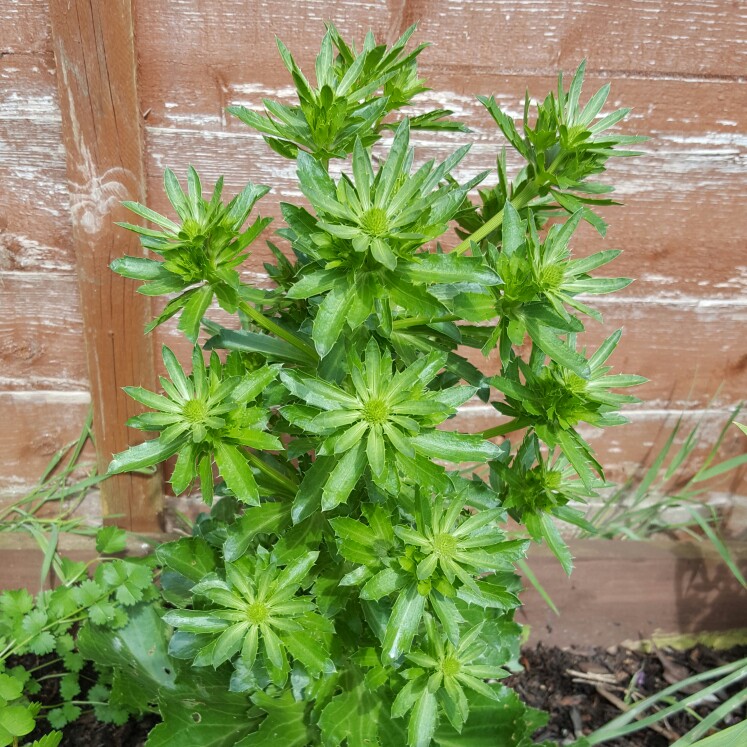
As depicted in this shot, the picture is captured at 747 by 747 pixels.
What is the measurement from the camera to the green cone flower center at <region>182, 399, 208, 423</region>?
41.1 inches

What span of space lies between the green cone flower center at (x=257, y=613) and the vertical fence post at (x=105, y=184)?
43.0 inches

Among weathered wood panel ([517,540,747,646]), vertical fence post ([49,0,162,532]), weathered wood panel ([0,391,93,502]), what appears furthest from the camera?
weathered wood panel ([517,540,747,646])

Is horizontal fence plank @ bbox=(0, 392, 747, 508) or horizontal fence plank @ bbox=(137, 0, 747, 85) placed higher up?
horizontal fence plank @ bbox=(137, 0, 747, 85)

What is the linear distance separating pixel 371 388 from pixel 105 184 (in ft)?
3.80

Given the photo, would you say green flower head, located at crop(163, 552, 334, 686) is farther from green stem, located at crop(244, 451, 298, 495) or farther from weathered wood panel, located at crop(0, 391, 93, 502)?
weathered wood panel, located at crop(0, 391, 93, 502)

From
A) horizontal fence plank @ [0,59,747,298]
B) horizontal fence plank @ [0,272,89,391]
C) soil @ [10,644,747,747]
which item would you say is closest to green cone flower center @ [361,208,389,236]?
horizontal fence plank @ [0,59,747,298]

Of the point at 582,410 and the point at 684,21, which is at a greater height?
the point at 684,21

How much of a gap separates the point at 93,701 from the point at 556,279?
182 cm

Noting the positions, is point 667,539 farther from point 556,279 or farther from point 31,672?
point 31,672

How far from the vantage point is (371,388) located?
104cm

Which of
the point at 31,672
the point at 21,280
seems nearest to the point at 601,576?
the point at 31,672

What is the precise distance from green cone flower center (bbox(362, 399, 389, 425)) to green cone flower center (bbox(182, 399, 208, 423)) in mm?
248

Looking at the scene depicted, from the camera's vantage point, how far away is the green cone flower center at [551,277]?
1.07 metres

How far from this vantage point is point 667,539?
2.62 metres
